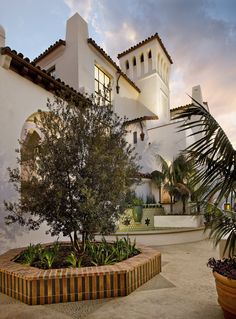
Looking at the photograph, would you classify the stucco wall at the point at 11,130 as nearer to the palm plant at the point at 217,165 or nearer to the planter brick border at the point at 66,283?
the planter brick border at the point at 66,283

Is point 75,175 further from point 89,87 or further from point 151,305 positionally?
point 89,87

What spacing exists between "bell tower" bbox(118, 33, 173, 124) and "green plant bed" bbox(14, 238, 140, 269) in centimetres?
1177

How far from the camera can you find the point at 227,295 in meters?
3.10

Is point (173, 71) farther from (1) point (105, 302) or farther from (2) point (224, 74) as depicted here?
(1) point (105, 302)

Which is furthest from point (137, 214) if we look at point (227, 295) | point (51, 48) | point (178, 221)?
point (227, 295)

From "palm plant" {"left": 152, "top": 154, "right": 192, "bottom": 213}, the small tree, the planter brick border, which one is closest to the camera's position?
the planter brick border

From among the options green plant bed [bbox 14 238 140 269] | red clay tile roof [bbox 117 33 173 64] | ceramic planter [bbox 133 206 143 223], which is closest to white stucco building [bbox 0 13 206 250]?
red clay tile roof [bbox 117 33 173 64]

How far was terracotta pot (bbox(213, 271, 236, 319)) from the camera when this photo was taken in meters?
3.01

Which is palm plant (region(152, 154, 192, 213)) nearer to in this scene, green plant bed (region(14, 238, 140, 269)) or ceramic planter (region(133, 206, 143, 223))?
ceramic planter (region(133, 206, 143, 223))

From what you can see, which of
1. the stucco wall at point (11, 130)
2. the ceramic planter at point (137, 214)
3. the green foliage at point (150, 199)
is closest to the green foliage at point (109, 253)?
the stucco wall at point (11, 130)

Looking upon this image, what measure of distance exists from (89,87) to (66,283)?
8.76 meters

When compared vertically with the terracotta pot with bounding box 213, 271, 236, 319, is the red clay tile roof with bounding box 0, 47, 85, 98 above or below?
above

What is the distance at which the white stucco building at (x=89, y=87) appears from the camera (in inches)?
250

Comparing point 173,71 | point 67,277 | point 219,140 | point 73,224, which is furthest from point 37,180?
point 173,71
